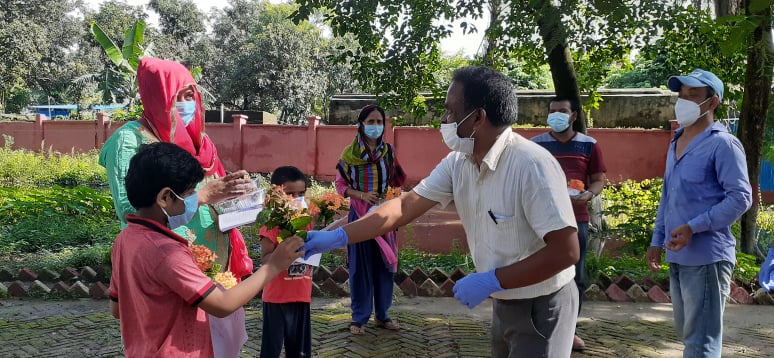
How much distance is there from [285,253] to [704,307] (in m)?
2.12

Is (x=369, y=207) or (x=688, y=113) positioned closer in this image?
(x=688, y=113)

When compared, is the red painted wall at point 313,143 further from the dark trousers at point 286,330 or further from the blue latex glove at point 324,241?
the blue latex glove at point 324,241

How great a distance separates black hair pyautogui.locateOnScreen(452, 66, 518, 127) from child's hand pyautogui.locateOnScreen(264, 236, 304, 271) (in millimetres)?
898

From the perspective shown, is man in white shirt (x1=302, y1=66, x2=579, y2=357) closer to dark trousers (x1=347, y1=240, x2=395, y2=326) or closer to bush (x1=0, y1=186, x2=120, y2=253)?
dark trousers (x1=347, y1=240, x2=395, y2=326)

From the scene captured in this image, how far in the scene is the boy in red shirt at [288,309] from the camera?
13.0 feet

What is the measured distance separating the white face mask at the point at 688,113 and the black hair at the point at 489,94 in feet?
4.97

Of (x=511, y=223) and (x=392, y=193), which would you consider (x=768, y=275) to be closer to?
(x=511, y=223)

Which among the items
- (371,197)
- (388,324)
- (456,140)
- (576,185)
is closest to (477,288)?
(456,140)

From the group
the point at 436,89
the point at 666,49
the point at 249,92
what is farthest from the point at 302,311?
the point at 249,92

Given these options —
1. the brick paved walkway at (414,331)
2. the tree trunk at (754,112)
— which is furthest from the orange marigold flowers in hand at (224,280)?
the tree trunk at (754,112)

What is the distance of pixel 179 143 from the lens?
319 cm

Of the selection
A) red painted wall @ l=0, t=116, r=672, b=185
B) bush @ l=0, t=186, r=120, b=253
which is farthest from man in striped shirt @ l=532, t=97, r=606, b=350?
red painted wall @ l=0, t=116, r=672, b=185

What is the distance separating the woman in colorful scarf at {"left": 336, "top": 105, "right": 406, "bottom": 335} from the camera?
516 centimetres

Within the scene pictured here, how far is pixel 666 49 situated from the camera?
7.94 metres
